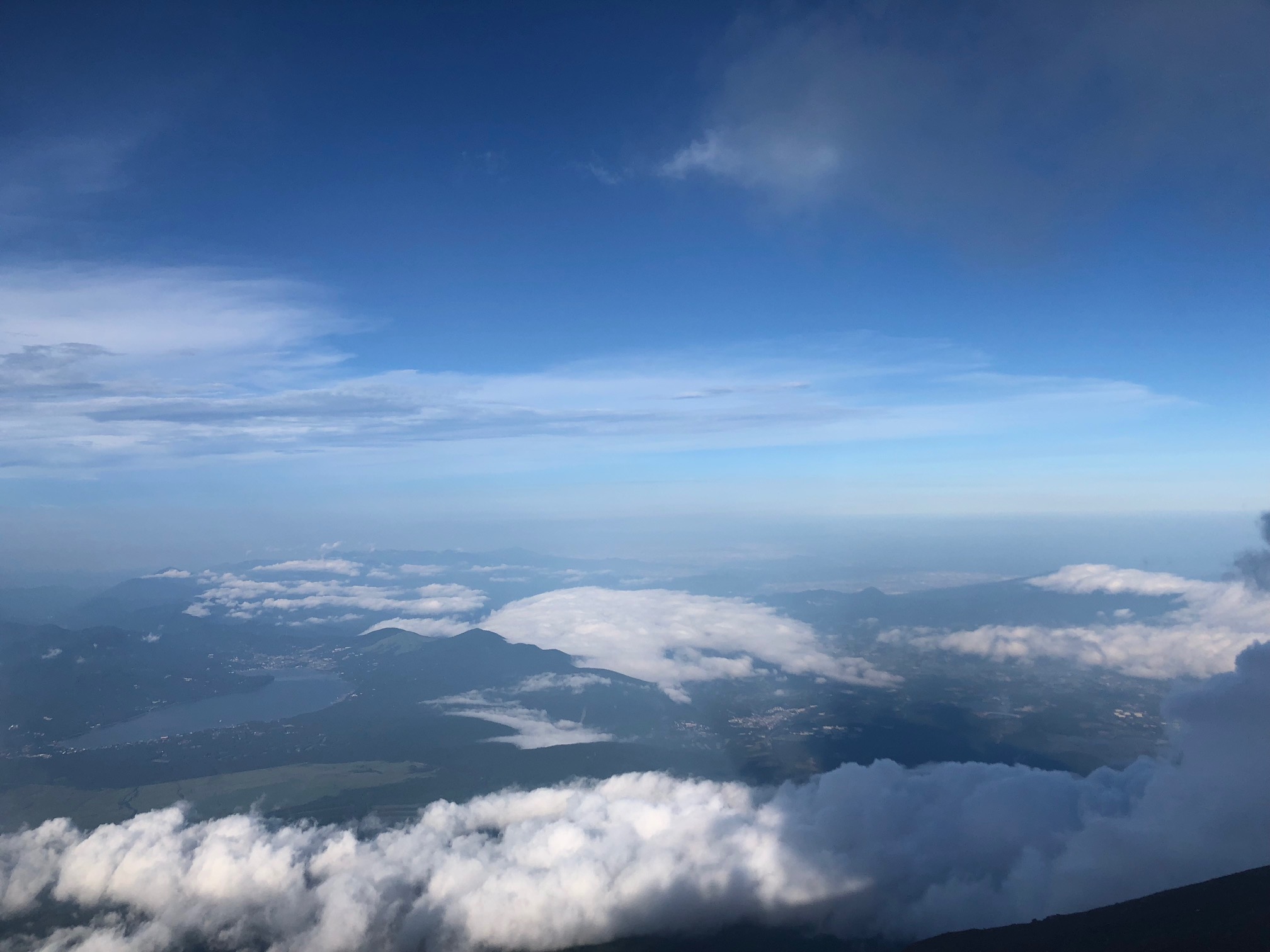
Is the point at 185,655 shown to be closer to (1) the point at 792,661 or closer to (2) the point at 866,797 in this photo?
(1) the point at 792,661

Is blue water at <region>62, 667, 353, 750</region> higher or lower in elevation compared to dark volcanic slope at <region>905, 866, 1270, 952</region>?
lower

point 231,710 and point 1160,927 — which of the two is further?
point 231,710

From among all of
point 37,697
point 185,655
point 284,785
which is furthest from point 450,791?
point 185,655

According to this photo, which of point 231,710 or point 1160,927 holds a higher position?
point 1160,927

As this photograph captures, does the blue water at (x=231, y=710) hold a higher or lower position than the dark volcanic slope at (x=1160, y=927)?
lower
